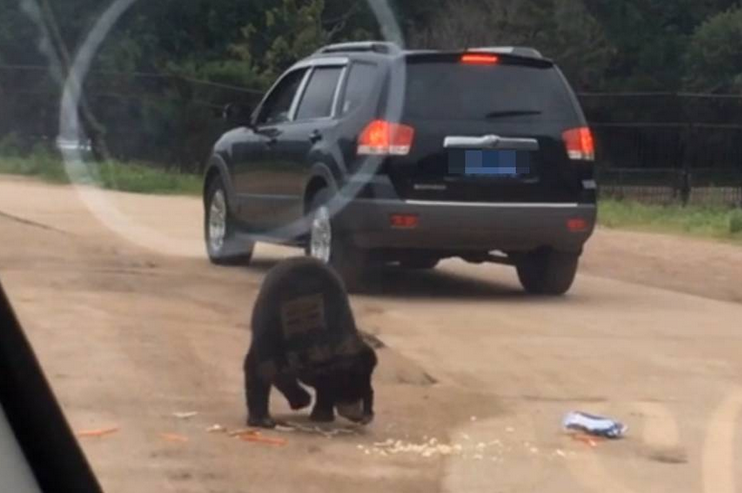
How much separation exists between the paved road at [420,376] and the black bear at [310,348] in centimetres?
13

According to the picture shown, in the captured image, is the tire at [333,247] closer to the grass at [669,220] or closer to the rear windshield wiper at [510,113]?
the rear windshield wiper at [510,113]

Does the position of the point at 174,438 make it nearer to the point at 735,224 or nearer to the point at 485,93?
the point at 485,93

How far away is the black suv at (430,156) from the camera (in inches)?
430

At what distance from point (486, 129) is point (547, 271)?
54.5 inches

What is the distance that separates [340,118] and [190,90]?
91 cm

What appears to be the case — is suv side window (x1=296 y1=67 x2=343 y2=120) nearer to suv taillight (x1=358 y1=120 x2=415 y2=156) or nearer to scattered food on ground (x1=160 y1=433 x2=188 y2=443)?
suv taillight (x1=358 y1=120 x2=415 y2=156)

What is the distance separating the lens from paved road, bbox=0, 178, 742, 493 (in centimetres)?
619

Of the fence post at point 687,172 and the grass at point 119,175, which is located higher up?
the grass at point 119,175

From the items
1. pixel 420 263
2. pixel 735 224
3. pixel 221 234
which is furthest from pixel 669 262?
pixel 221 234

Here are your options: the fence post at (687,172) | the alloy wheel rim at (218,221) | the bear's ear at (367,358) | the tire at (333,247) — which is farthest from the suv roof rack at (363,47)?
the fence post at (687,172)

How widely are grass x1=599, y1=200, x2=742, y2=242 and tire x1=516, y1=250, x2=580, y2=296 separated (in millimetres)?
6974

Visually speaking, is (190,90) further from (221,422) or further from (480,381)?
Answer: (221,422)

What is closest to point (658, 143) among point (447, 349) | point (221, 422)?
point (447, 349)

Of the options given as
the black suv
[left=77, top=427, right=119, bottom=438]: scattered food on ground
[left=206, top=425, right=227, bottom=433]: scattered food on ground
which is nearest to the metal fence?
the black suv
